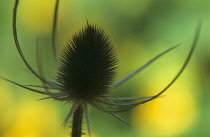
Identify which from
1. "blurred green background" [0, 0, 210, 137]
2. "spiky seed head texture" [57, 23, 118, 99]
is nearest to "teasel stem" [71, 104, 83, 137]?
"spiky seed head texture" [57, 23, 118, 99]

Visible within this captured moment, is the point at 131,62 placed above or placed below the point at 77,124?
above

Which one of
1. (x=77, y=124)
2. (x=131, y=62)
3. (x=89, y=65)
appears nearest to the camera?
(x=77, y=124)

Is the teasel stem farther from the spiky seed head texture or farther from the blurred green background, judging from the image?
the blurred green background

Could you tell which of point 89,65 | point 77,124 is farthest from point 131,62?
point 77,124

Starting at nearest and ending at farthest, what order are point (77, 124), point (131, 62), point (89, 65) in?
1. point (77, 124)
2. point (89, 65)
3. point (131, 62)

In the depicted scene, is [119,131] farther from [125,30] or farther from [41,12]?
[41,12]

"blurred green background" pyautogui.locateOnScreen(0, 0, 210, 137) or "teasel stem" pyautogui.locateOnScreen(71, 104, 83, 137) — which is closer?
"teasel stem" pyautogui.locateOnScreen(71, 104, 83, 137)

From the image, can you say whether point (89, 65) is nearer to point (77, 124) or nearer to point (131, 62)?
point (77, 124)
